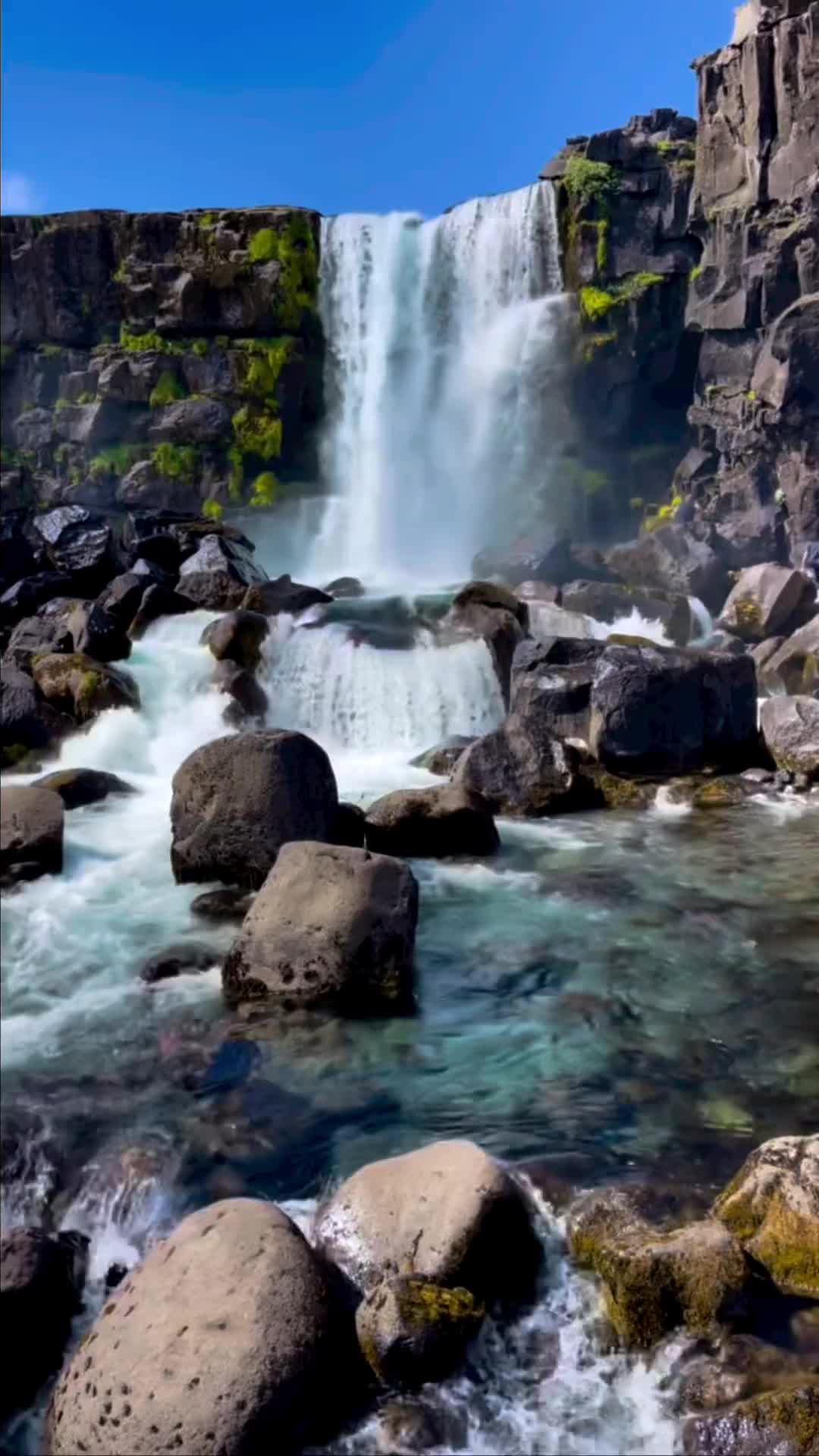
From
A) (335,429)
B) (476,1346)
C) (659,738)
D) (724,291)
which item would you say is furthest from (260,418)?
(476,1346)

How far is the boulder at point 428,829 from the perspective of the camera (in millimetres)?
12359

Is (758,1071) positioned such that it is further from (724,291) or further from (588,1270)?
(724,291)

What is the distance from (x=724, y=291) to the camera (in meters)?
27.4

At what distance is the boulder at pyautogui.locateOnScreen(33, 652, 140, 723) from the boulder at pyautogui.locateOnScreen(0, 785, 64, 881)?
547 centimetres

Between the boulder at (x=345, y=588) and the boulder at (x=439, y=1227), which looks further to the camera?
the boulder at (x=345, y=588)

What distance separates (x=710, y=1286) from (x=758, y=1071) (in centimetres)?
248

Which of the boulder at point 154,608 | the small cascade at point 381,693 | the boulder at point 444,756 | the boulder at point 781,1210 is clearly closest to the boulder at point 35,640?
the boulder at point 154,608

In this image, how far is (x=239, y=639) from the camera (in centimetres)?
1889

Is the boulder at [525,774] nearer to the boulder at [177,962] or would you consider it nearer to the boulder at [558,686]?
the boulder at [558,686]

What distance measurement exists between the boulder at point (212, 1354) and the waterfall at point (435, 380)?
25.4 meters

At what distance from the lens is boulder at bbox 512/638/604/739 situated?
51.0ft

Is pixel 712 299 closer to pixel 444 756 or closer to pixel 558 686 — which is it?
pixel 558 686

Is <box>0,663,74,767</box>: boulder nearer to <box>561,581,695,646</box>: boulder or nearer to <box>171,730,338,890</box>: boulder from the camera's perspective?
<box>171,730,338,890</box>: boulder

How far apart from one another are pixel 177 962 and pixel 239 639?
10.2 metres
